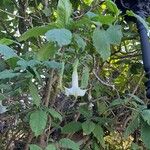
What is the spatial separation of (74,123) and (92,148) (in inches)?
7.6

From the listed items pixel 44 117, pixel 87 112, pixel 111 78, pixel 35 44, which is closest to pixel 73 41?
pixel 44 117

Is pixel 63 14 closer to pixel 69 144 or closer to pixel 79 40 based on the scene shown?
pixel 79 40

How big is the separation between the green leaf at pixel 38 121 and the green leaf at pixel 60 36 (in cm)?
34

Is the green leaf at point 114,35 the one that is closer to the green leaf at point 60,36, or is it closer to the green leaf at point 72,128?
the green leaf at point 60,36

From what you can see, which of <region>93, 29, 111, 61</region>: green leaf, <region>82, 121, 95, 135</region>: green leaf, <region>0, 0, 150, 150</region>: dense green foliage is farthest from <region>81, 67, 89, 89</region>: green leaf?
<region>82, 121, 95, 135</region>: green leaf

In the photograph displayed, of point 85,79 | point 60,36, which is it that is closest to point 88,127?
point 85,79

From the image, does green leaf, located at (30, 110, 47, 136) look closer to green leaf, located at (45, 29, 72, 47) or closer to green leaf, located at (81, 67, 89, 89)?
green leaf, located at (81, 67, 89, 89)

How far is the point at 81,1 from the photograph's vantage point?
154cm

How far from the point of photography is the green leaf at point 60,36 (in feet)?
2.59

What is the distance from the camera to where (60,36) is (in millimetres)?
793

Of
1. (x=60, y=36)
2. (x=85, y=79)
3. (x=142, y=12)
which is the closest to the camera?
(x=60, y=36)

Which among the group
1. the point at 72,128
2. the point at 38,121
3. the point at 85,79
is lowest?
the point at 72,128

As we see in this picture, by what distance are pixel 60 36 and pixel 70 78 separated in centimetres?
45

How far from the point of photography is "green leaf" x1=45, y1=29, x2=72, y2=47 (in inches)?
31.1
